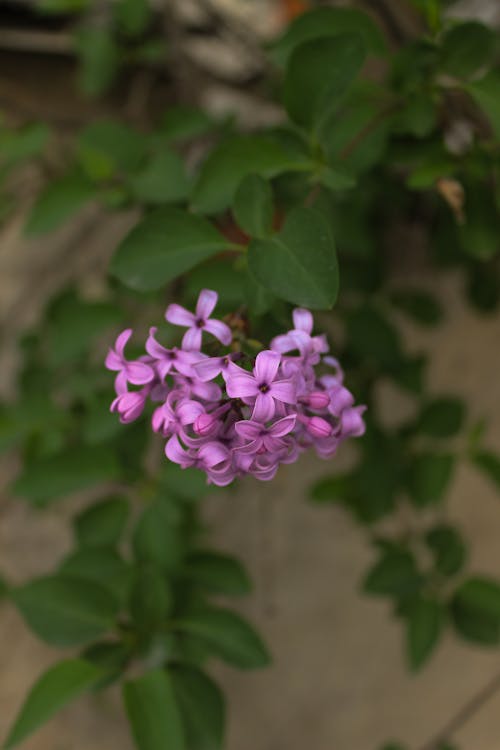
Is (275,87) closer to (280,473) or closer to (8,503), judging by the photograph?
(280,473)

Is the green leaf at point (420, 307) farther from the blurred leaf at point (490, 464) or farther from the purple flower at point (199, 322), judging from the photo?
the purple flower at point (199, 322)

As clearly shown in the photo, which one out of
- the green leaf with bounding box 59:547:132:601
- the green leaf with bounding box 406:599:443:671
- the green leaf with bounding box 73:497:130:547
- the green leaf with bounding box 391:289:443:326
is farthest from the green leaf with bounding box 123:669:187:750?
the green leaf with bounding box 391:289:443:326

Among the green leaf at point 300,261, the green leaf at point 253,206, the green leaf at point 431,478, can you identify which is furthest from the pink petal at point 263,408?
the green leaf at point 431,478

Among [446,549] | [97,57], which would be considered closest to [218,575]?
[446,549]

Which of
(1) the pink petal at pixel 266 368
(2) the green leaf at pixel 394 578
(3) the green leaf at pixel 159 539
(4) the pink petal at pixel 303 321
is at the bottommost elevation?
(2) the green leaf at pixel 394 578

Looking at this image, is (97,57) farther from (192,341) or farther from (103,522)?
(192,341)
